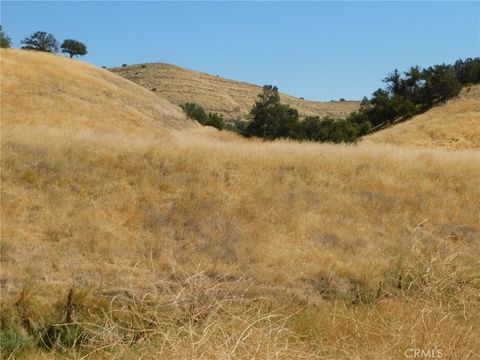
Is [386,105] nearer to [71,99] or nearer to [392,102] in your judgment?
[392,102]

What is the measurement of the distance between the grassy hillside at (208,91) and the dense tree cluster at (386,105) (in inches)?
1109

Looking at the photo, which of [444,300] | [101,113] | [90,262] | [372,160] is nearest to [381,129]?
[101,113]

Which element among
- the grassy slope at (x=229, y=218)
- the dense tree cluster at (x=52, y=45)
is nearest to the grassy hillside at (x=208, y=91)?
the dense tree cluster at (x=52, y=45)

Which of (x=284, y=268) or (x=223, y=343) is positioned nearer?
(x=223, y=343)

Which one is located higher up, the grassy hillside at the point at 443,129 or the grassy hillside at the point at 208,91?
the grassy hillside at the point at 208,91

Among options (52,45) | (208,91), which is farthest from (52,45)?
(208,91)

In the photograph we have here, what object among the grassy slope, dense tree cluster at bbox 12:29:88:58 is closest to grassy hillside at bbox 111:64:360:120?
dense tree cluster at bbox 12:29:88:58

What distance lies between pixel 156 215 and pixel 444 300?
9.18 metres

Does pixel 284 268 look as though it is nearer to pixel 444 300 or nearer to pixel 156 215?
pixel 156 215

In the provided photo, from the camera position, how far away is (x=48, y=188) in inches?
531

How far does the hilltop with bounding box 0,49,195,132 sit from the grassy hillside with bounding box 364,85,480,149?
17826mm

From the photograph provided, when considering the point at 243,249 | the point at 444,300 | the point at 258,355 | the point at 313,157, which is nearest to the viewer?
the point at 258,355

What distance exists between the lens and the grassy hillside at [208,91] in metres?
84.4

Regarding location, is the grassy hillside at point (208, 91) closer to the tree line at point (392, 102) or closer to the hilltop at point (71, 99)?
the tree line at point (392, 102)
